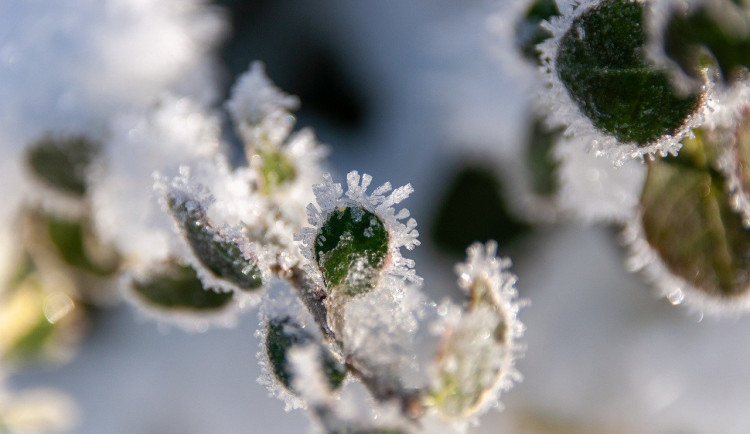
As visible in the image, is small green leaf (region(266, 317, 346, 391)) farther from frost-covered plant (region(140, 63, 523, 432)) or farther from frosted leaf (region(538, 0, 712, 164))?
frosted leaf (region(538, 0, 712, 164))

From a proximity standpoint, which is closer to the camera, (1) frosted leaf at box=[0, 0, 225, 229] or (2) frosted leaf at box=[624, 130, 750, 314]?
(2) frosted leaf at box=[624, 130, 750, 314]

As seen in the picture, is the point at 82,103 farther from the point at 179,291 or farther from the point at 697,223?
the point at 697,223

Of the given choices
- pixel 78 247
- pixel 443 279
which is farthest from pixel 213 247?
pixel 443 279

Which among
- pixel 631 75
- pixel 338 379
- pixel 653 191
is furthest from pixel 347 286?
pixel 653 191

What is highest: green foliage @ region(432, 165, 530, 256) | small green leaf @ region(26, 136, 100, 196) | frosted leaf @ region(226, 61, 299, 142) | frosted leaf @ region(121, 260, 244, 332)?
green foliage @ region(432, 165, 530, 256)

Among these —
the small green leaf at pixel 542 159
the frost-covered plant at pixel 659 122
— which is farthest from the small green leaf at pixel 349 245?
the small green leaf at pixel 542 159

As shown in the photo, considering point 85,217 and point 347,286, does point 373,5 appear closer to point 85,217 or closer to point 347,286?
point 85,217

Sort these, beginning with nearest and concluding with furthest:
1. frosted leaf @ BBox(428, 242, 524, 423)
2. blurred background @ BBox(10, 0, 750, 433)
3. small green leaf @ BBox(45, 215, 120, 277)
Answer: frosted leaf @ BBox(428, 242, 524, 423) < small green leaf @ BBox(45, 215, 120, 277) < blurred background @ BBox(10, 0, 750, 433)

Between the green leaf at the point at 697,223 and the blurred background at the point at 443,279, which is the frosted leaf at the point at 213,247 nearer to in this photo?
the green leaf at the point at 697,223

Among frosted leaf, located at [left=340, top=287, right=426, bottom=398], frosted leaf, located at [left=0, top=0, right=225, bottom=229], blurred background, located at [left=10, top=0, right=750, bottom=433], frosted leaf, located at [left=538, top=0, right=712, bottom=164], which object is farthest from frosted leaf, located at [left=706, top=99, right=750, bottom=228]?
frosted leaf, located at [left=0, top=0, right=225, bottom=229]
